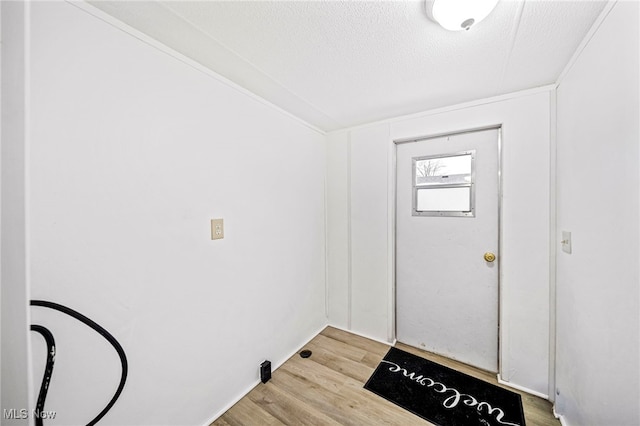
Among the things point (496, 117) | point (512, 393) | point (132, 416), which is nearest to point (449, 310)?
point (512, 393)

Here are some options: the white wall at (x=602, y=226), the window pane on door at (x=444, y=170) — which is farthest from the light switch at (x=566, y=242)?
the window pane on door at (x=444, y=170)

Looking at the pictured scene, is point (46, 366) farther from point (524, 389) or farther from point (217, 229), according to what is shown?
point (524, 389)

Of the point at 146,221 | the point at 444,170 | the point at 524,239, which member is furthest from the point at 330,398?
the point at 444,170

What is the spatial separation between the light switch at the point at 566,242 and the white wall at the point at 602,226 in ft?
0.11

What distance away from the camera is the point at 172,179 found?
1.29 m

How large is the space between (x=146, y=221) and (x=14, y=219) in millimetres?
724

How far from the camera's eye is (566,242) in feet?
4.59

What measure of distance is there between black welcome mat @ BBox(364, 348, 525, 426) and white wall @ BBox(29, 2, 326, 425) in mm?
986

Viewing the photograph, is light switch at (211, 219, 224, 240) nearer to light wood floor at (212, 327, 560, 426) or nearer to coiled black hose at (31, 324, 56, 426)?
coiled black hose at (31, 324, 56, 426)

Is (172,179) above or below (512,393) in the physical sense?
above

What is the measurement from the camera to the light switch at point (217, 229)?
4.91 ft

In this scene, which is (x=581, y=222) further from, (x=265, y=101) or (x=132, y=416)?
(x=132, y=416)

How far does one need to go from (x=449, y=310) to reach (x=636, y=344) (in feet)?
4.32

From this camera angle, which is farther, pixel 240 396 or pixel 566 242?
pixel 240 396
